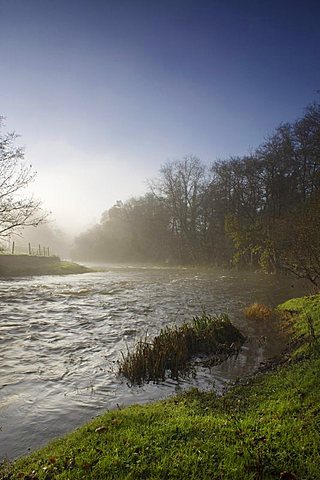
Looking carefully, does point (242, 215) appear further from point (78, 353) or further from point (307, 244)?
point (78, 353)

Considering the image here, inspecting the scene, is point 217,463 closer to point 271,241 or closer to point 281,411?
point 281,411

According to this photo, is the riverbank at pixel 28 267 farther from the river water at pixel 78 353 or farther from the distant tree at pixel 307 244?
the distant tree at pixel 307 244

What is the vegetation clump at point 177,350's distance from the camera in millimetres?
8336

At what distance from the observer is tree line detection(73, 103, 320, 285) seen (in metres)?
18.9

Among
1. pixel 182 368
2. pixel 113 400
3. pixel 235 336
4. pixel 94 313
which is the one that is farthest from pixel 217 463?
pixel 94 313

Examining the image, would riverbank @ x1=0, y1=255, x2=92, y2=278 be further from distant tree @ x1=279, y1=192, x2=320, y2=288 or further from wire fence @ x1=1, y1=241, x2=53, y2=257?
distant tree @ x1=279, y1=192, x2=320, y2=288

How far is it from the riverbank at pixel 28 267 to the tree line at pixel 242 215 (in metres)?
21.9

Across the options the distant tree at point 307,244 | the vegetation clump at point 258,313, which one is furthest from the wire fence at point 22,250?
the distant tree at point 307,244

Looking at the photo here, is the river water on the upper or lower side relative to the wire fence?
lower

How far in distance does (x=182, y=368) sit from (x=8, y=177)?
2198 cm

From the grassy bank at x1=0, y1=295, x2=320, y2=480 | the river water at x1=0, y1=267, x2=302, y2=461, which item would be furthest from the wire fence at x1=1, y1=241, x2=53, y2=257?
the grassy bank at x1=0, y1=295, x2=320, y2=480

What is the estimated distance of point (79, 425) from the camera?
19.1ft

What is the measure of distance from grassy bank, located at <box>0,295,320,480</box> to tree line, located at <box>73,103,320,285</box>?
11595 mm

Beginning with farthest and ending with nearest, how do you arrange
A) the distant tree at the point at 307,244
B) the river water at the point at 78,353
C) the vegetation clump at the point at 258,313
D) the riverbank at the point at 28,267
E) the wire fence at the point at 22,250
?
1. the wire fence at the point at 22,250
2. the riverbank at the point at 28,267
3. the distant tree at the point at 307,244
4. the vegetation clump at the point at 258,313
5. the river water at the point at 78,353
